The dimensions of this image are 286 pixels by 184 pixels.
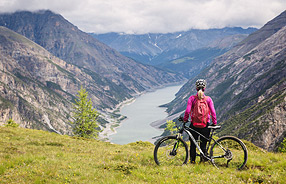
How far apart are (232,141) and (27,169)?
11698 millimetres

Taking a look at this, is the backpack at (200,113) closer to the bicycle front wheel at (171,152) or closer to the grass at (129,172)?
the bicycle front wheel at (171,152)

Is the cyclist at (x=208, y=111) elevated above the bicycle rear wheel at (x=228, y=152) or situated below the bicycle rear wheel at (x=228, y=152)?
above

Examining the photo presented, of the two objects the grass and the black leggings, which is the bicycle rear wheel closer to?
the black leggings

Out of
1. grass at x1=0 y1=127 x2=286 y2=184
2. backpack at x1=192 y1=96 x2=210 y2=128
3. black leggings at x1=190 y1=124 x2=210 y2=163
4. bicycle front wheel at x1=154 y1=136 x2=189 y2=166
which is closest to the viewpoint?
grass at x1=0 y1=127 x2=286 y2=184

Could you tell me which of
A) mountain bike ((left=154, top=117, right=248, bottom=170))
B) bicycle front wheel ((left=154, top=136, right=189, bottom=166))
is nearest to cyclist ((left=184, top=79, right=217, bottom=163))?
mountain bike ((left=154, top=117, right=248, bottom=170))

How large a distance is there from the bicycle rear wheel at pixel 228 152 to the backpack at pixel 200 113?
1.63m

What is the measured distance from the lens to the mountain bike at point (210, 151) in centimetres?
1323

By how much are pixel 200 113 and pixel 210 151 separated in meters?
2.47

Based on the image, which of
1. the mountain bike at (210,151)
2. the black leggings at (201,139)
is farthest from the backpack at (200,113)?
the mountain bike at (210,151)

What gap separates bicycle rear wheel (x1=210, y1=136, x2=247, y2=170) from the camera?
13172 millimetres

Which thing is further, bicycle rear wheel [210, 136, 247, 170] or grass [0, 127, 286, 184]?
bicycle rear wheel [210, 136, 247, 170]

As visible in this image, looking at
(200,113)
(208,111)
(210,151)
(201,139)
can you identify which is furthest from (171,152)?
(208,111)

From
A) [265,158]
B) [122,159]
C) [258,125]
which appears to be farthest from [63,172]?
[258,125]

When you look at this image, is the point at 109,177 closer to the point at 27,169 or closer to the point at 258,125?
the point at 27,169
